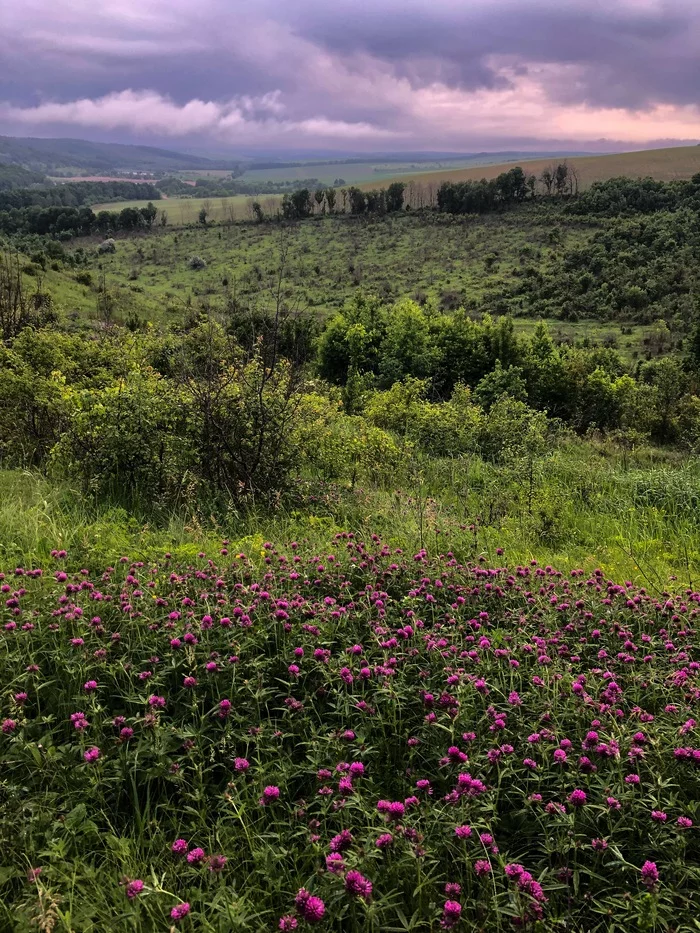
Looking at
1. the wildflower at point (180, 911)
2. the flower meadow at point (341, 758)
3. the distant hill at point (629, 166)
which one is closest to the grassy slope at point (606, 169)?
the distant hill at point (629, 166)

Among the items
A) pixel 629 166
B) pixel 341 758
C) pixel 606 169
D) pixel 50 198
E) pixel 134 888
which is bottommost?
pixel 341 758

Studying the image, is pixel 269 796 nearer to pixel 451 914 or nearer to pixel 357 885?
pixel 357 885

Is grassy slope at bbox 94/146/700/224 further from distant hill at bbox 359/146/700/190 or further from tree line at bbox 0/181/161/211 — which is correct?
tree line at bbox 0/181/161/211

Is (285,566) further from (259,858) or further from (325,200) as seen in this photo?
(325,200)

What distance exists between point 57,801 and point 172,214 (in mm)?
163852

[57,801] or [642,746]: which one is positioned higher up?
[642,746]

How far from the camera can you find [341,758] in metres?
2.70

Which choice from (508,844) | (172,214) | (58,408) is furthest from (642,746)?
(172,214)

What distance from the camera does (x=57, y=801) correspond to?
8.43 ft

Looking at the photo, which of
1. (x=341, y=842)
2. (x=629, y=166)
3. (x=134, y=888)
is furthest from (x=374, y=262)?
(x=134, y=888)

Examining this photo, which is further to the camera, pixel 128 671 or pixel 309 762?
pixel 128 671

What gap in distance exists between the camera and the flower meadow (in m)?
2.11

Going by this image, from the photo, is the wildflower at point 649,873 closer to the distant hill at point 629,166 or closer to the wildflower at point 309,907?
the wildflower at point 309,907

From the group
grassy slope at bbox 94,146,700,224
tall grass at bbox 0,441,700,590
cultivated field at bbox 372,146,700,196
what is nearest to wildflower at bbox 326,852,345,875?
tall grass at bbox 0,441,700,590
